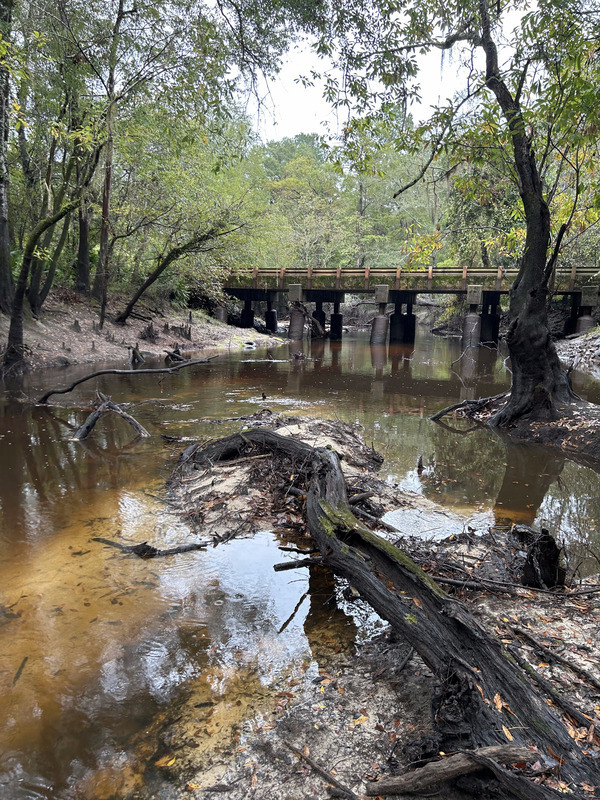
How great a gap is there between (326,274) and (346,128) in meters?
23.6

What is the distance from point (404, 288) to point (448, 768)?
2987 cm

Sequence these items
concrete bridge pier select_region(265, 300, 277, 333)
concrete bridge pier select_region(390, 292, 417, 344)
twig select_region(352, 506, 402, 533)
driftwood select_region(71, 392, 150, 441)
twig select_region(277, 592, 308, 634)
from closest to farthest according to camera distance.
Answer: twig select_region(277, 592, 308, 634), twig select_region(352, 506, 402, 533), driftwood select_region(71, 392, 150, 441), concrete bridge pier select_region(390, 292, 417, 344), concrete bridge pier select_region(265, 300, 277, 333)

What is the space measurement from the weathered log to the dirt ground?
3.7 inches

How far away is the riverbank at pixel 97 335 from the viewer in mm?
18141

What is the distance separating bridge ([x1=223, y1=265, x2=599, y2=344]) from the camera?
93.3 feet

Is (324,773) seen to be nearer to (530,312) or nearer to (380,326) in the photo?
(530,312)

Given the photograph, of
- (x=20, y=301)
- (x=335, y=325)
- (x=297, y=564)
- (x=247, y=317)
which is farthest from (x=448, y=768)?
(x=335, y=325)

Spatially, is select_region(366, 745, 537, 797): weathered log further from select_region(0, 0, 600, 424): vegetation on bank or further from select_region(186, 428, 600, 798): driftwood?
select_region(0, 0, 600, 424): vegetation on bank

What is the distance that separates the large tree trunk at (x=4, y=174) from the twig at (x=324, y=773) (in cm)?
1194

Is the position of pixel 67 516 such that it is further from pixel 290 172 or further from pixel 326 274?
pixel 290 172

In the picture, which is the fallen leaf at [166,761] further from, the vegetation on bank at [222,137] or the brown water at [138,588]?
the vegetation on bank at [222,137]

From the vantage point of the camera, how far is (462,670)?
9.25 ft

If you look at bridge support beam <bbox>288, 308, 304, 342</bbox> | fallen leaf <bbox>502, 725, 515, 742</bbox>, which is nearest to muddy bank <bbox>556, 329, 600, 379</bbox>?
bridge support beam <bbox>288, 308, 304, 342</bbox>

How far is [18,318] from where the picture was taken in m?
14.7
